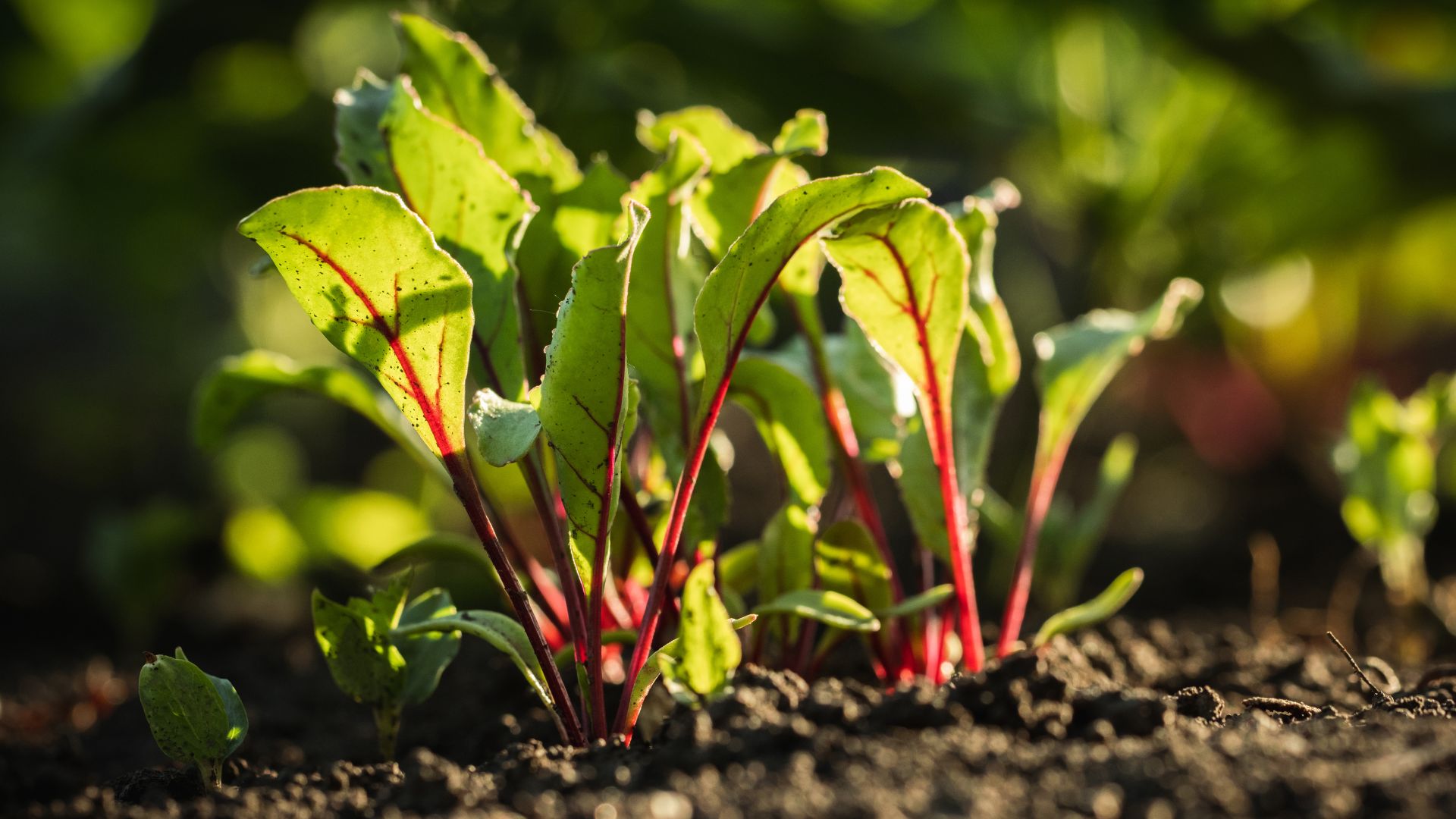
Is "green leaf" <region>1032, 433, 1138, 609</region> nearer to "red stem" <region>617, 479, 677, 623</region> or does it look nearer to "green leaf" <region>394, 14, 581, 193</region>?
"red stem" <region>617, 479, 677, 623</region>

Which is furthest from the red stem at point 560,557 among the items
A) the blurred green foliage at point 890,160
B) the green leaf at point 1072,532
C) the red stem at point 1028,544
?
the blurred green foliage at point 890,160

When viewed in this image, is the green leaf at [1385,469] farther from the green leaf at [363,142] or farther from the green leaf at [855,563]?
the green leaf at [363,142]

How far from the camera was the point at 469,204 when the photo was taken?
913mm

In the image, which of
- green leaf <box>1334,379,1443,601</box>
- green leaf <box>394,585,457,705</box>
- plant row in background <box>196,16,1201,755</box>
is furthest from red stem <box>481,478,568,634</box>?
green leaf <box>1334,379,1443,601</box>

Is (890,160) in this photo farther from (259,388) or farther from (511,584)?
(511,584)

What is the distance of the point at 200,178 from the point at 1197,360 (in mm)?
3031

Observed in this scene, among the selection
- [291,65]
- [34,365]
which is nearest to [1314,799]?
[291,65]

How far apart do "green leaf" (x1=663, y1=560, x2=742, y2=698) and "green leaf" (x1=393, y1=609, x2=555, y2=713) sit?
11 centimetres

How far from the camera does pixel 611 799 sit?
688 millimetres

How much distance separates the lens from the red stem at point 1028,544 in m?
1.13

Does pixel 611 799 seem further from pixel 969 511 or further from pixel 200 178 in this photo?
pixel 200 178

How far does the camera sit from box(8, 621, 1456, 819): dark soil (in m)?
0.64

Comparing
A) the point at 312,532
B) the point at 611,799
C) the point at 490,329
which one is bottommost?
the point at 312,532

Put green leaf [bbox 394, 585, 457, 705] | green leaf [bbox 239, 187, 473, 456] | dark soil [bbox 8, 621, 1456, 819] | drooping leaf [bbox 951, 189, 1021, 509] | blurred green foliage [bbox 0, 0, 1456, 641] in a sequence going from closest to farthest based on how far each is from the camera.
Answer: dark soil [bbox 8, 621, 1456, 819] → green leaf [bbox 239, 187, 473, 456] → green leaf [bbox 394, 585, 457, 705] → drooping leaf [bbox 951, 189, 1021, 509] → blurred green foliage [bbox 0, 0, 1456, 641]
